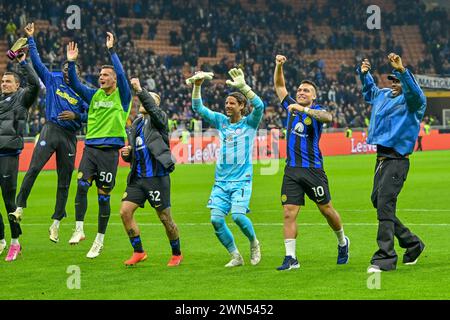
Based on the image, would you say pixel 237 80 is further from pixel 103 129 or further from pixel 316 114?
pixel 103 129

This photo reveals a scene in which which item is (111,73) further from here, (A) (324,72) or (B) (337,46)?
(B) (337,46)

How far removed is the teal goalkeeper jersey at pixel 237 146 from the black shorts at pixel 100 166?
195 centimetres

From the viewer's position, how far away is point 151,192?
37.9 ft

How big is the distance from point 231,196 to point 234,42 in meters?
41.1

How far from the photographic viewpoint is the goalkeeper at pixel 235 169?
36.9 feet

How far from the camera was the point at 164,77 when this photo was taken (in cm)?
4472

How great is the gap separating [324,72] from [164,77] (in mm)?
11365

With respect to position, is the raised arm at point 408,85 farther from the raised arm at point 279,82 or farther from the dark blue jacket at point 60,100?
the dark blue jacket at point 60,100

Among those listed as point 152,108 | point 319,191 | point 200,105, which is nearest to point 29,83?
point 152,108

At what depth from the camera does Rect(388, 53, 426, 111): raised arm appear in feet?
33.5

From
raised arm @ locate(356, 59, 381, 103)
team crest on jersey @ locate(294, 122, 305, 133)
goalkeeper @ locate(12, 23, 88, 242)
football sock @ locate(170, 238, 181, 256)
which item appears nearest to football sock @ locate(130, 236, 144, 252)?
football sock @ locate(170, 238, 181, 256)

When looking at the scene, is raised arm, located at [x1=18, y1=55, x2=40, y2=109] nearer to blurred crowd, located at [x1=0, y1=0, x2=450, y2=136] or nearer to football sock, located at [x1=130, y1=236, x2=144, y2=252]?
football sock, located at [x1=130, y1=236, x2=144, y2=252]

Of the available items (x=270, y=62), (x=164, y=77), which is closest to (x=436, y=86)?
(x=270, y=62)

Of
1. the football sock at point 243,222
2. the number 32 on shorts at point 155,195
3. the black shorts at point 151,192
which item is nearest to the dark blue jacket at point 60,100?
the black shorts at point 151,192
